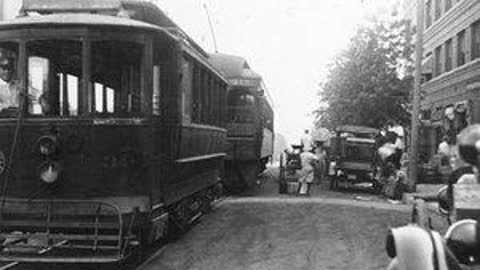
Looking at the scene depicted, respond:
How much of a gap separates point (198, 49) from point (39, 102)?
4.20 metres

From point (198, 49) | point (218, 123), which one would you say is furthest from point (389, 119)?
point (198, 49)

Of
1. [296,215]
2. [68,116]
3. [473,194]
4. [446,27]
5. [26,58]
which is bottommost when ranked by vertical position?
[296,215]

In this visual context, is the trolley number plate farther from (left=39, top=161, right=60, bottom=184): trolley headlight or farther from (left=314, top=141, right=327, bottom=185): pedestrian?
(left=39, top=161, right=60, bottom=184): trolley headlight

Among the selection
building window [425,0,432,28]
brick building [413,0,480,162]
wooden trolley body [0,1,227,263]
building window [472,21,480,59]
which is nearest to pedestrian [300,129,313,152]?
brick building [413,0,480,162]

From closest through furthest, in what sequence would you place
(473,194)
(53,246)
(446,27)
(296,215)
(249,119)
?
(473,194)
(53,246)
(296,215)
(249,119)
(446,27)

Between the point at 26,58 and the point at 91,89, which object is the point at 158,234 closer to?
the point at 91,89

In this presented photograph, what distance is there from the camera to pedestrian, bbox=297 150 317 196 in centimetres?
2166

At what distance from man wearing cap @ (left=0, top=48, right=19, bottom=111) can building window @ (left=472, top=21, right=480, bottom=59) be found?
A: 72.1 ft

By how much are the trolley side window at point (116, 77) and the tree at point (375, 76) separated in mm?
24876

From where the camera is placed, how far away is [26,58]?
33.4 feet

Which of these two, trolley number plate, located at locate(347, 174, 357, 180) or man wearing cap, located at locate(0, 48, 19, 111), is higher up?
man wearing cap, located at locate(0, 48, 19, 111)

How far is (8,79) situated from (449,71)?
26927 millimetres

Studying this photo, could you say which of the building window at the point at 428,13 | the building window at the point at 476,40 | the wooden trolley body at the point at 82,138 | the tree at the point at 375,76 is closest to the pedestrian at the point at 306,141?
the building window at the point at 476,40

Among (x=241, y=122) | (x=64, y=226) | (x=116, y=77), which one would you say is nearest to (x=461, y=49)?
(x=241, y=122)
